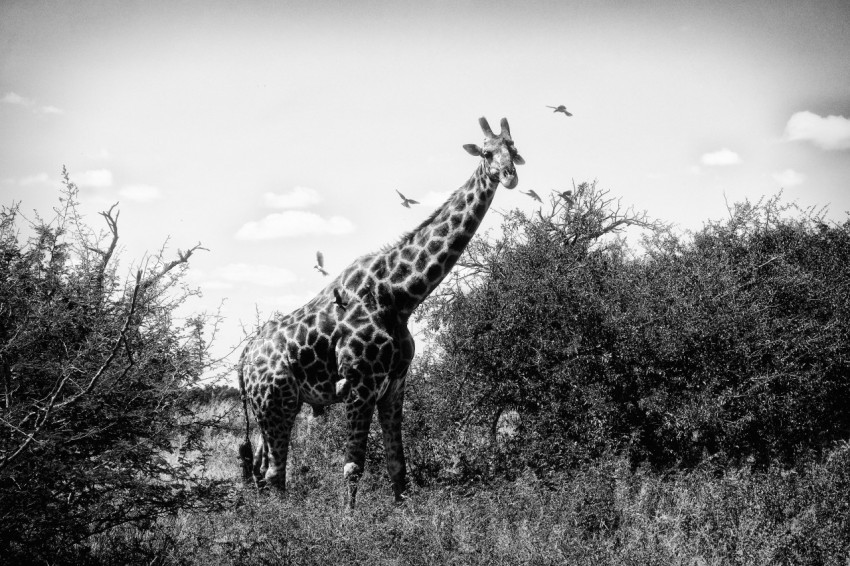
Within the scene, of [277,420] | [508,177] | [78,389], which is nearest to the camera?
[78,389]

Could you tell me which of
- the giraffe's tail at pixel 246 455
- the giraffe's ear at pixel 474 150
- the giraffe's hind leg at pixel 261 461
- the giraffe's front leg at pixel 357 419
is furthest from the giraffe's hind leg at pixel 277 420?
the giraffe's ear at pixel 474 150

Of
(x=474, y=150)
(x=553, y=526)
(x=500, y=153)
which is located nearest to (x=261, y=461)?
(x=553, y=526)

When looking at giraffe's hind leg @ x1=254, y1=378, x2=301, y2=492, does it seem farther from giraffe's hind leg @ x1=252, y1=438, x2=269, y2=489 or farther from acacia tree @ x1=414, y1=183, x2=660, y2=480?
acacia tree @ x1=414, y1=183, x2=660, y2=480

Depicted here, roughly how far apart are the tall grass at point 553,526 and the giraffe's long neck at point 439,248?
8.25ft

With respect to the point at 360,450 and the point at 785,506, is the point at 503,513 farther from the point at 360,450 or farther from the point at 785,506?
the point at 785,506

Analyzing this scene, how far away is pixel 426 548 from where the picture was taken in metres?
6.20

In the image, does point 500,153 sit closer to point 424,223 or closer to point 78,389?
point 424,223

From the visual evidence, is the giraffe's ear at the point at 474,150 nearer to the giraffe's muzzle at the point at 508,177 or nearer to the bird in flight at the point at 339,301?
the giraffe's muzzle at the point at 508,177

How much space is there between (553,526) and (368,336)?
311 centimetres

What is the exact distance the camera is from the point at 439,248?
8.55 metres

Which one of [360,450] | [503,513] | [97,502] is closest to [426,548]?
[503,513]

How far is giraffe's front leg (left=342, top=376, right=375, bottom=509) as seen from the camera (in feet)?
27.2

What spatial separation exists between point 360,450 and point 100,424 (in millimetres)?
3337

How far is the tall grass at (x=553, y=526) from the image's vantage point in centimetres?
607
